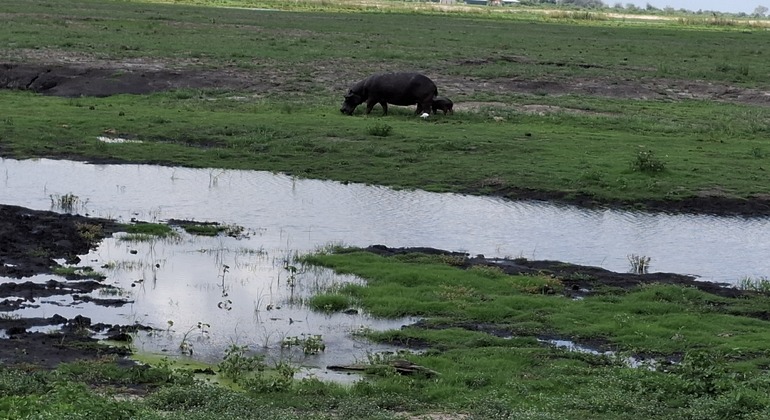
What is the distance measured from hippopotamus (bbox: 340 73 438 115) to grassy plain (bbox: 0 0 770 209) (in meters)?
0.45

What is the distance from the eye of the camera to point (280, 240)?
666 inches

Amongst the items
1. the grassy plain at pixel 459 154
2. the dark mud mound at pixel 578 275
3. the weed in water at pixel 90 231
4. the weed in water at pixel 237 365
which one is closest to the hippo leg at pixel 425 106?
the grassy plain at pixel 459 154

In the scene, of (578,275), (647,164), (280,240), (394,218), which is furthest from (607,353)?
(647,164)

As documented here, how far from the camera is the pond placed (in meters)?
12.9

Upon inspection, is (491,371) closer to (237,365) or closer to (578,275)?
(237,365)

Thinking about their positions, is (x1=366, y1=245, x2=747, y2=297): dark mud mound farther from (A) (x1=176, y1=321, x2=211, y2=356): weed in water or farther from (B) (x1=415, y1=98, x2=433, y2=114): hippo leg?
(B) (x1=415, y1=98, x2=433, y2=114): hippo leg

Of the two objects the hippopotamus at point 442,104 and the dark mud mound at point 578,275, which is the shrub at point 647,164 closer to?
the dark mud mound at point 578,275

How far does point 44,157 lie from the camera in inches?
898

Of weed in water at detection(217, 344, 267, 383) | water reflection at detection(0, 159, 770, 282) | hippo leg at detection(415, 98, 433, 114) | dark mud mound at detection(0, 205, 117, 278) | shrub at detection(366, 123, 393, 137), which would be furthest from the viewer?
hippo leg at detection(415, 98, 433, 114)

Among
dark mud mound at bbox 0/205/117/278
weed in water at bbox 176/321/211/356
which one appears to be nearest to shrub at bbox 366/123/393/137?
dark mud mound at bbox 0/205/117/278

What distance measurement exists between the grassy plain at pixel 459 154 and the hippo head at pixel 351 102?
45 centimetres

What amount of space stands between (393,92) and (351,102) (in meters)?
1.12

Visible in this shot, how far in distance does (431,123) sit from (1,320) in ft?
53.9

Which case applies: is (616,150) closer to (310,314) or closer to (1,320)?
(310,314)
